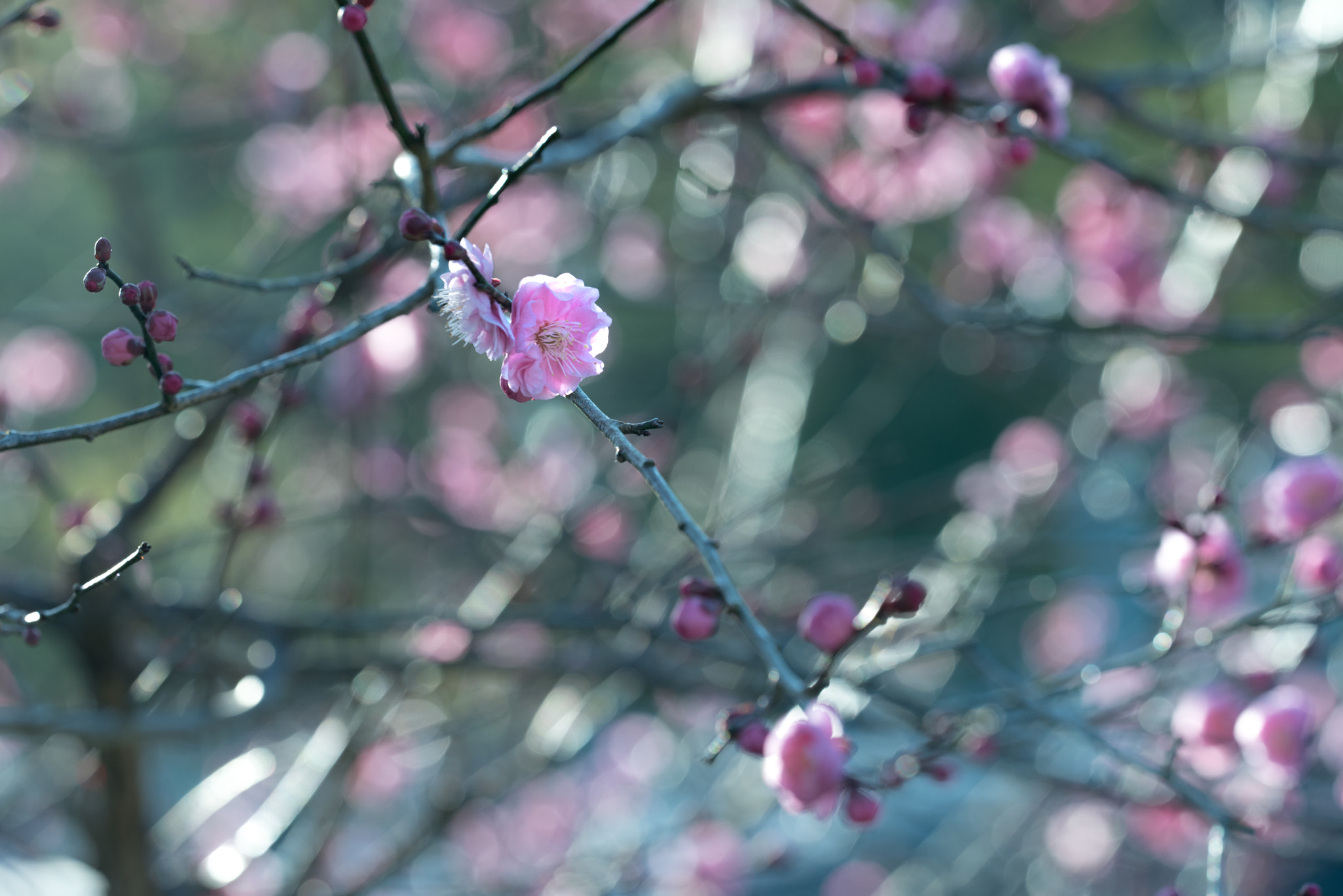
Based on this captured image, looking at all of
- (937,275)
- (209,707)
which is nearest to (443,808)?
(209,707)

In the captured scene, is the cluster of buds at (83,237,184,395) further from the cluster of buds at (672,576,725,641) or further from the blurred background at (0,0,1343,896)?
the cluster of buds at (672,576,725,641)

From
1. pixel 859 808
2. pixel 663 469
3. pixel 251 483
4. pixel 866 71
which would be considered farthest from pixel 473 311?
pixel 663 469

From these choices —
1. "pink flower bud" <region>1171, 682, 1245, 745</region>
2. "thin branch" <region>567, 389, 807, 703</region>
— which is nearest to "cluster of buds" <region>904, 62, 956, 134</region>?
"thin branch" <region>567, 389, 807, 703</region>

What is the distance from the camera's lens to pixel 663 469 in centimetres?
315

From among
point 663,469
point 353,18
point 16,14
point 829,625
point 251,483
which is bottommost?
point 663,469

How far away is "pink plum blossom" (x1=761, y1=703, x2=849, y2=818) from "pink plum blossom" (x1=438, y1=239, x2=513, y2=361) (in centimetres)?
45

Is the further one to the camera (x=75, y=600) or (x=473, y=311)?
(x=75, y=600)

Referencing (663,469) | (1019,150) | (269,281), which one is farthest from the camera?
(663,469)

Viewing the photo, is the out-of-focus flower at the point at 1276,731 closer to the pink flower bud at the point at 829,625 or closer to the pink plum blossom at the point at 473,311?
the pink flower bud at the point at 829,625

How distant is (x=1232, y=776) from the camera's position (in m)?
2.37

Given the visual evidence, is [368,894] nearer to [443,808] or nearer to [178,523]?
[443,808]

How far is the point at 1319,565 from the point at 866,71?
1.08 metres

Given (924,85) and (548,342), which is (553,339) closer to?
(548,342)

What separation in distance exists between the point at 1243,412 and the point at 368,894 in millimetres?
4985
